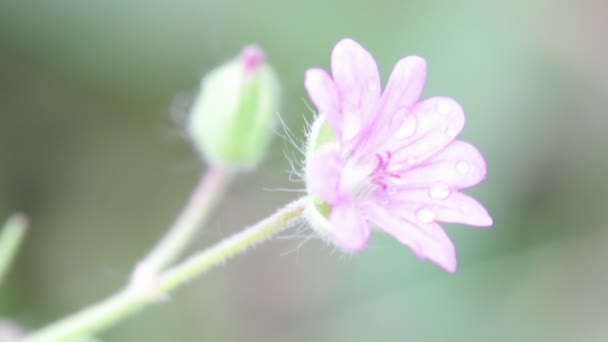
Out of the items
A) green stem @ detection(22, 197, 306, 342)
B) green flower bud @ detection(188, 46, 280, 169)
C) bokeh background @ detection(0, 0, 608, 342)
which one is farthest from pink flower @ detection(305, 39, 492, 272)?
bokeh background @ detection(0, 0, 608, 342)

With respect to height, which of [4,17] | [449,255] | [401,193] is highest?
[4,17]

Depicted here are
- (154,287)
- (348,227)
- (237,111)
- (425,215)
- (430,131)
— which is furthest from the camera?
(237,111)

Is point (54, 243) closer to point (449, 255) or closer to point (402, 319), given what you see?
point (402, 319)

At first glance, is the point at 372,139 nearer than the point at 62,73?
Yes

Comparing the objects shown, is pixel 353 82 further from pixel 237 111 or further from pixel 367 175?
pixel 237 111

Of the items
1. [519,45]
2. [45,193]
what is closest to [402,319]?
[519,45]

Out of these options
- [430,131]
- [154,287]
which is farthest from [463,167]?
[154,287]

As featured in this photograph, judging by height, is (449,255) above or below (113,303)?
below
